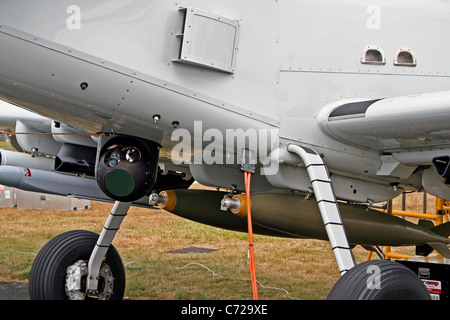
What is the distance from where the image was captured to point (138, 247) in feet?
37.0

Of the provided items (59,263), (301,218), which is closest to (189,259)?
(59,263)

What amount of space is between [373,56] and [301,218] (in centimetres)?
147

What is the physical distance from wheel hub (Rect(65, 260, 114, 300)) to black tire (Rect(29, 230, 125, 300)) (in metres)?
0.04

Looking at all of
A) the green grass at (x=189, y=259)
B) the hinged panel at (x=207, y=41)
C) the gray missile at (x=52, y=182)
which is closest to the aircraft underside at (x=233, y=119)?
the hinged panel at (x=207, y=41)

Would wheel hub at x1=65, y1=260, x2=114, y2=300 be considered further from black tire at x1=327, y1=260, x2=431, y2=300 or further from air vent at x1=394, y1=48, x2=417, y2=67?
air vent at x1=394, y1=48, x2=417, y2=67

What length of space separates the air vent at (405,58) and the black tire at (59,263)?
3.31 metres

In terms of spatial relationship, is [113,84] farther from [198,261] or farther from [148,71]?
[198,261]

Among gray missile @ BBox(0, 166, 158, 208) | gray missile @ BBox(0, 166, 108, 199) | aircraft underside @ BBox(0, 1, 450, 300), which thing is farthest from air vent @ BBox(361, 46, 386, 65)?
gray missile @ BBox(0, 166, 108, 199)

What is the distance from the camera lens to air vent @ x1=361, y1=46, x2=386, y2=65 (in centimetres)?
452

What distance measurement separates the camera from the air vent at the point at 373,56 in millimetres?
4516

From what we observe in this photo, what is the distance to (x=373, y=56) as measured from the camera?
179 inches

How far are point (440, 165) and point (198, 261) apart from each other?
608cm

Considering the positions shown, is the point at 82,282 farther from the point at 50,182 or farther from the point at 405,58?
the point at 405,58

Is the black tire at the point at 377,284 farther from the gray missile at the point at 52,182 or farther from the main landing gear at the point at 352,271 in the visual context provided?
the gray missile at the point at 52,182
